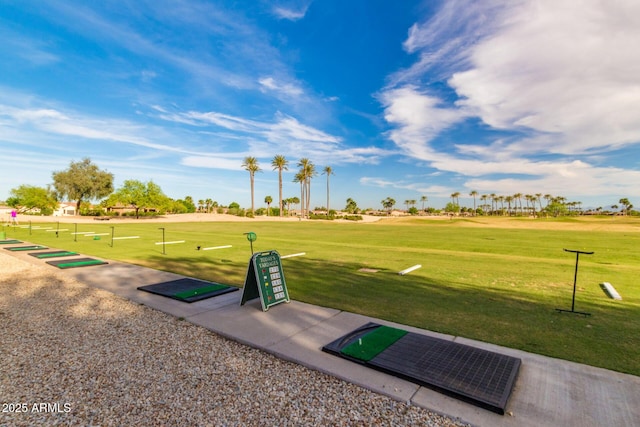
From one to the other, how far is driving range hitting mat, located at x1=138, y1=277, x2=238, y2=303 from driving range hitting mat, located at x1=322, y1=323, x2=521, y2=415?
354 cm

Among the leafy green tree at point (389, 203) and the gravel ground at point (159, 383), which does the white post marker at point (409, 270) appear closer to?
the gravel ground at point (159, 383)

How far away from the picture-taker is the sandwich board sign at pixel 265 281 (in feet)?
18.6

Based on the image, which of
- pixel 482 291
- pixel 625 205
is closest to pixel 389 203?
pixel 625 205

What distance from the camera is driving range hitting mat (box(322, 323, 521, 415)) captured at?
3.05 meters

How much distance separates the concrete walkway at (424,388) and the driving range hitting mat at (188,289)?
38 centimetres

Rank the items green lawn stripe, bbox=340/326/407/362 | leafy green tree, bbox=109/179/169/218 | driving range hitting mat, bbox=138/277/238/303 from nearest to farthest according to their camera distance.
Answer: green lawn stripe, bbox=340/326/407/362 → driving range hitting mat, bbox=138/277/238/303 → leafy green tree, bbox=109/179/169/218

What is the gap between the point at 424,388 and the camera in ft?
10.3

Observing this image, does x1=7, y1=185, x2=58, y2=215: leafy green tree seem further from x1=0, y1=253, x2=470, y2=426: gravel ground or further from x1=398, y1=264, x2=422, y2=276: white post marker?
x1=398, y1=264, x2=422, y2=276: white post marker

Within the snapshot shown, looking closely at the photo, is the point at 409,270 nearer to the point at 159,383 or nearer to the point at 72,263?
the point at 159,383

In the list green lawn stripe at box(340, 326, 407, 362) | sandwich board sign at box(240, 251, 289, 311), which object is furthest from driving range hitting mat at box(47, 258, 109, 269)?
green lawn stripe at box(340, 326, 407, 362)

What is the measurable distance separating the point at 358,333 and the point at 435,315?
1.72m

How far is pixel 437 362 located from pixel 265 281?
130 inches

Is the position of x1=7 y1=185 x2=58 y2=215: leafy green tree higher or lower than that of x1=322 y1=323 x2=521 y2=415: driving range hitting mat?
higher

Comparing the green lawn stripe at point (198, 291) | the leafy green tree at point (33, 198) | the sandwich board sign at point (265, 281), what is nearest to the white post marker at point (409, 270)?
the sandwich board sign at point (265, 281)
